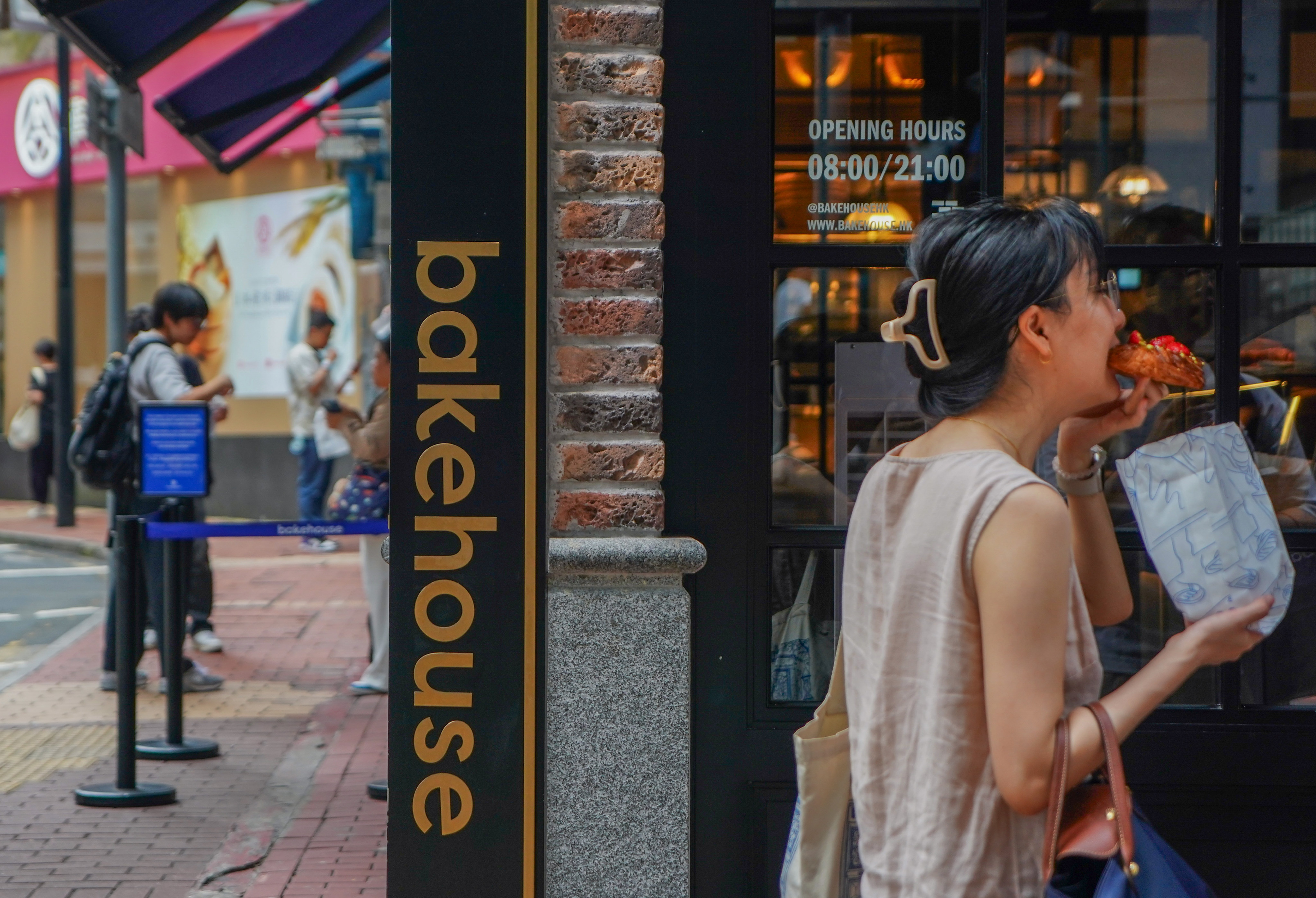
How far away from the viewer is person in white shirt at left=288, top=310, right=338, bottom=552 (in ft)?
41.6

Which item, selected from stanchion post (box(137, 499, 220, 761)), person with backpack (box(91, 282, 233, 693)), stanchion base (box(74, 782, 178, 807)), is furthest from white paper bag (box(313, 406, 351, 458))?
stanchion base (box(74, 782, 178, 807))

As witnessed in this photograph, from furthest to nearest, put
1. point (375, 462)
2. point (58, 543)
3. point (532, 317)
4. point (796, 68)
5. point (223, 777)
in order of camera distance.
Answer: point (58, 543)
point (375, 462)
point (223, 777)
point (796, 68)
point (532, 317)

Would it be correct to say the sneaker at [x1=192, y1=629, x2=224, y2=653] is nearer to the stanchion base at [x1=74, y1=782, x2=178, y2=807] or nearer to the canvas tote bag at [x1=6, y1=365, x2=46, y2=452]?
the stanchion base at [x1=74, y1=782, x2=178, y2=807]

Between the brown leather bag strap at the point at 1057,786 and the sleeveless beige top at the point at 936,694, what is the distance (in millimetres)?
50

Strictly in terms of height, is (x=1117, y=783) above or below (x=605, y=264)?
below

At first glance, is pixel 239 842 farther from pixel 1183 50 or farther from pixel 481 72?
pixel 1183 50

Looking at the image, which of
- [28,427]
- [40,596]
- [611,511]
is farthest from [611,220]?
[28,427]

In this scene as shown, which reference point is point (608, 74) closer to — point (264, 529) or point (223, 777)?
point (264, 529)

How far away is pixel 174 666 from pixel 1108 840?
15.3ft

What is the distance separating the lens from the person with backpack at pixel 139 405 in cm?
670

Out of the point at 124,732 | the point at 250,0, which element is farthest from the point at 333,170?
the point at 124,732

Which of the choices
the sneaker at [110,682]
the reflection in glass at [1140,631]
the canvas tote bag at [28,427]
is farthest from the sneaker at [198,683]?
the canvas tote bag at [28,427]

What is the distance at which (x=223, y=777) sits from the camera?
5.73 metres

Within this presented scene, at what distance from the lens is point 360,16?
7027 mm
